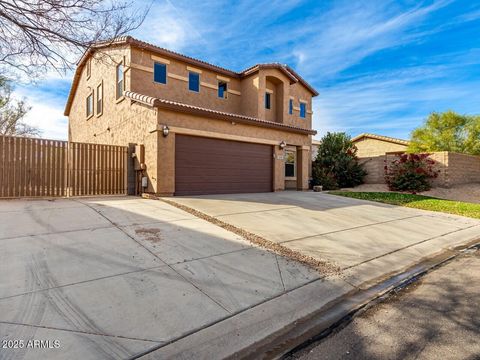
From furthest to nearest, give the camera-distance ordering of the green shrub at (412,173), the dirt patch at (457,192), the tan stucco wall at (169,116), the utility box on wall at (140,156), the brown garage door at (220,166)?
the green shrub at (412,173) → the dirt patch at (457,192) → the brown garage door at (220,166) → the utility box on wall at (140,156) → the tan stucco wall at (169,116)

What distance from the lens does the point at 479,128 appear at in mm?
23062

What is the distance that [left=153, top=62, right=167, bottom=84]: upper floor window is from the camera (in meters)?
14.0

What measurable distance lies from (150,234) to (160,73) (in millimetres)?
11311

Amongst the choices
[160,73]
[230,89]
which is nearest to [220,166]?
[160,73]

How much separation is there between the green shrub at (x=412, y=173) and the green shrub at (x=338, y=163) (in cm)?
224

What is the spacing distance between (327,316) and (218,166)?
9.19 m

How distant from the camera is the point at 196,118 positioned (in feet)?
36.8

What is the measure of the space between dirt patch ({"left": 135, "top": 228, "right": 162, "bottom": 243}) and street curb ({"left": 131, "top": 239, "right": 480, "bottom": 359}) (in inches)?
107

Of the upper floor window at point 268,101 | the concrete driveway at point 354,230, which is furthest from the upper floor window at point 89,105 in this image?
the concrete driveway at point 354,230

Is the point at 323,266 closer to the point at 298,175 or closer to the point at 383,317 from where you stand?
the point at 383,317

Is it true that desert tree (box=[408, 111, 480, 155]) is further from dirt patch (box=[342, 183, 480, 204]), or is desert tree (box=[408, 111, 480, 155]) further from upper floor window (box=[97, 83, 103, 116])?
upper floor window (box=[97, 83, 103, 116])

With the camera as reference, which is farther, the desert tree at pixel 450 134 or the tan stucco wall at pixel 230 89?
the desert tree at pixel 450 134

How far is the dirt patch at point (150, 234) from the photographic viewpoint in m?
5.16

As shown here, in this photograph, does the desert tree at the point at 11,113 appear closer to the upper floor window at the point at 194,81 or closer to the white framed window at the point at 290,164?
the upper floor window at the point at 194,81
